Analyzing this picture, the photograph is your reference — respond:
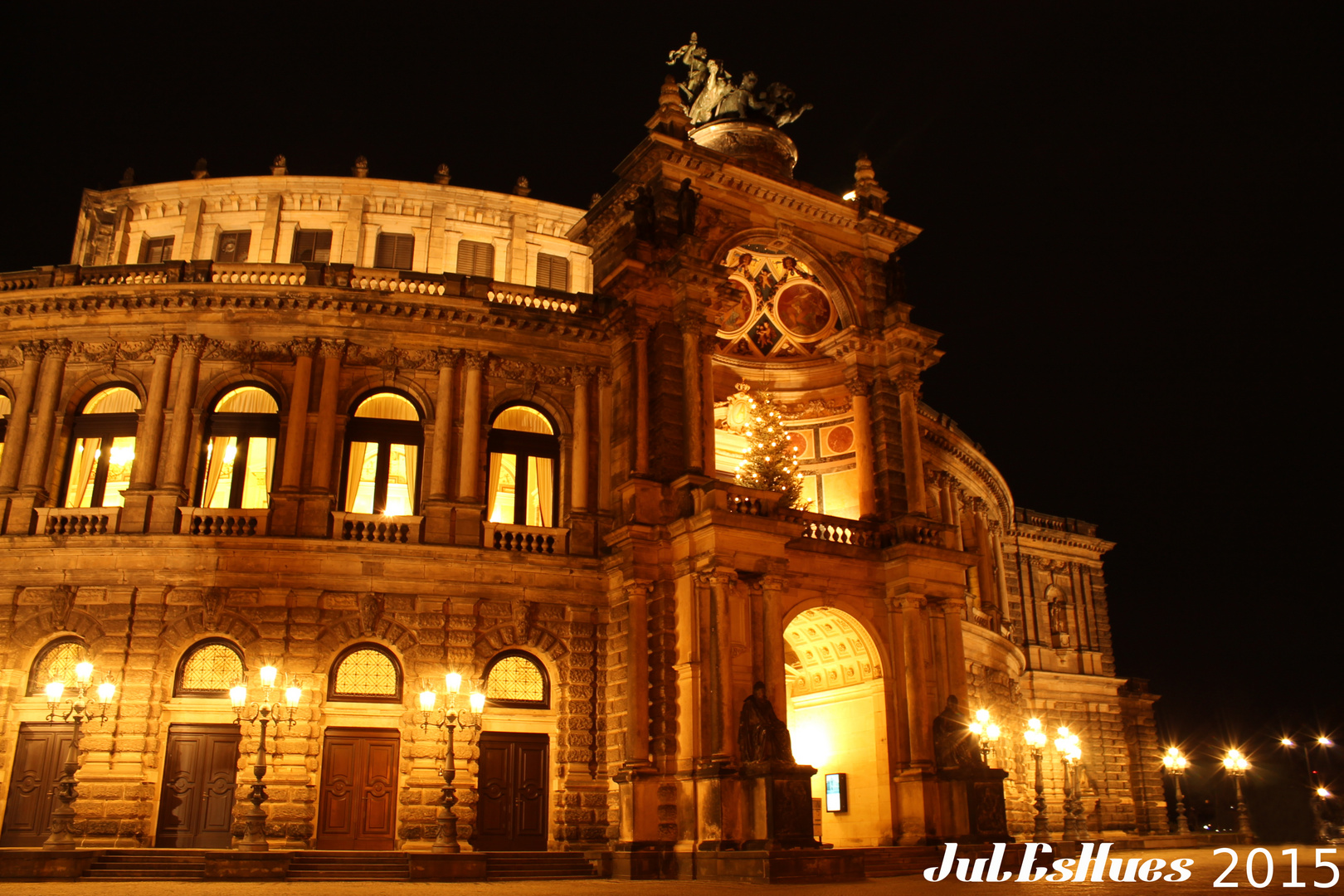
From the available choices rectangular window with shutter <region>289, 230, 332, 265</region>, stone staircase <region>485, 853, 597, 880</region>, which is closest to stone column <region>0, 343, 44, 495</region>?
rectangular window with shutter <region>289, 230, 332, 265</region>

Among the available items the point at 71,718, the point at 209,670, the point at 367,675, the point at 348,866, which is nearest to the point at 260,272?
the point at 209,670

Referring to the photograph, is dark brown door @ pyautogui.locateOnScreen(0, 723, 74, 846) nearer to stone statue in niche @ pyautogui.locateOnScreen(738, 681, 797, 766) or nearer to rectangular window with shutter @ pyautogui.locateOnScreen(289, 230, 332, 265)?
stone statue in niche @ pyautogui.locateOnScreen(738, 681, 797, 766)

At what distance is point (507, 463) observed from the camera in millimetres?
28078

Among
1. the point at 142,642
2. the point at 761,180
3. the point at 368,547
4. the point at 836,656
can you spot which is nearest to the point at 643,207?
the point at 761,180

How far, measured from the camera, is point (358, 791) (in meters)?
24.2

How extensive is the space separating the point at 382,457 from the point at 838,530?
1121 centimetres

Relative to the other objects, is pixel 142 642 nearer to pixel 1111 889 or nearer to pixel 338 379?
pixel 338 379

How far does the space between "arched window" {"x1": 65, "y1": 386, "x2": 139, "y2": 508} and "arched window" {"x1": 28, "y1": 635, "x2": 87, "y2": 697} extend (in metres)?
3.42

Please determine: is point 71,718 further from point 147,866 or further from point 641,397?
point 641,397

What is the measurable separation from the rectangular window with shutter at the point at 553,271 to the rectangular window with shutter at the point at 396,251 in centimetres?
419

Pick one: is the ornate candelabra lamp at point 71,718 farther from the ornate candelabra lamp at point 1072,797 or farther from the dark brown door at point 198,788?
the ornate candelabra lamp at point 1072,797

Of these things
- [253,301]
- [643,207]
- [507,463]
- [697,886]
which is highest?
[643,207]

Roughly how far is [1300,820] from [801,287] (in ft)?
161

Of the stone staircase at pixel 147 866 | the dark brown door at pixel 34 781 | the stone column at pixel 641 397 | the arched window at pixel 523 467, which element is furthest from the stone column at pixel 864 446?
the dark brown door at pixel 34 781
